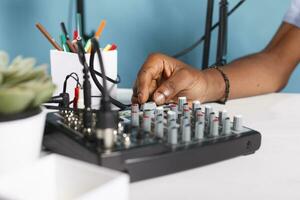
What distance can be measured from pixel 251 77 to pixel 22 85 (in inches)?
28.3

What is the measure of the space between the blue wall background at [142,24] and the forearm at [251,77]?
315mm

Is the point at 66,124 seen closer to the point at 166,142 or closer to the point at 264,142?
the point at 166,142

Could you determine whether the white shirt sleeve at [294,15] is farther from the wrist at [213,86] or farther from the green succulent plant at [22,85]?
the green succulent plant at [22,85]

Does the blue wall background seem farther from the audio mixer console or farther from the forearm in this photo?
the audio mixer console

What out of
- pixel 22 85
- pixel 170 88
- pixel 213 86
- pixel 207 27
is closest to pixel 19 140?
pixel 22 85

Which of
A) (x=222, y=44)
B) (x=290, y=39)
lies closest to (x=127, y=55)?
(x=222, y=44)

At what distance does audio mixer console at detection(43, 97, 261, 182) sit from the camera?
48cm

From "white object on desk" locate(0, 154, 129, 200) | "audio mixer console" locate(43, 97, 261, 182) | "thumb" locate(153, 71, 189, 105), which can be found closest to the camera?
"white object on desk" locate(0, 154, 129, 200)

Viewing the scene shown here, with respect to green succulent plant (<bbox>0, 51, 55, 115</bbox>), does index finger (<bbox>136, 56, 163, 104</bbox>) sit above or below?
below

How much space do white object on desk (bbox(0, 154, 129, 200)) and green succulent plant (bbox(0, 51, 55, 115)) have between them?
0.06 meters

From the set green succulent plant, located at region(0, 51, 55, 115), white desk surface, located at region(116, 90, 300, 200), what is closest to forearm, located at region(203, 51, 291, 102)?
white desk surface, located at region(116, 90, 300, 200)

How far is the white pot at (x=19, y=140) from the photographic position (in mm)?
443

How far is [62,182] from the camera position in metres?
0.43

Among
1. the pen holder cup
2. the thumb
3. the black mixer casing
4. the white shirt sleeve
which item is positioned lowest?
the black mixer casing
